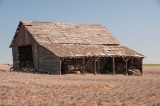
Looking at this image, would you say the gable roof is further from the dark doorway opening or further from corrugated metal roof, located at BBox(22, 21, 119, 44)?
the dark doorway opening

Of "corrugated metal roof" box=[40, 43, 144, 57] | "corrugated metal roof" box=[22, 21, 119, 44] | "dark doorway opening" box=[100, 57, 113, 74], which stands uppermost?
"corrugated metal roof" box=[22, 21, 119, 44]

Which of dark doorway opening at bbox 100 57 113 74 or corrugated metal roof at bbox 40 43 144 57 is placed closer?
corrugated metal roof at bbox 40 43 144 57

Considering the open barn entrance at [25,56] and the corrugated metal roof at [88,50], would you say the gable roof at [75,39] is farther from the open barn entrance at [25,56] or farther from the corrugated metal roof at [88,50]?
the open barn entrance at [25,56]

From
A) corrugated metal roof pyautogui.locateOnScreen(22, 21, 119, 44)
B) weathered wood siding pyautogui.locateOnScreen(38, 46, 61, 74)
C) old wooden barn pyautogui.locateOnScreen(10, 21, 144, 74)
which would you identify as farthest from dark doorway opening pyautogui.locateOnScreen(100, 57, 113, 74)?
weathered wood siding pyautogui.locateOnScreen(38, 46, 61, 74)

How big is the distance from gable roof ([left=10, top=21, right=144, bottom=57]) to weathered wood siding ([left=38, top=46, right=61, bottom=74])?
23.6 inches

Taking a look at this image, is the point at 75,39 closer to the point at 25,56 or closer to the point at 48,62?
the point at 48,62

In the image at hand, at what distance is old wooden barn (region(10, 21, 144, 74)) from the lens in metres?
38.2

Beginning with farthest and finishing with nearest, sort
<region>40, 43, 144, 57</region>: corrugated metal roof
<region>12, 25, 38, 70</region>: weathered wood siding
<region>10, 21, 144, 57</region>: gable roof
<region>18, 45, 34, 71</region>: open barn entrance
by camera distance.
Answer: <region>18, 45, 34, 71</region>: open barn entrance → <region>12, 25, 38, 70</region>: weathered wood siding → <region>10, 21, 144, 57</region>: gable roof → <region>40, 43, 144, 57</region>: corrugated metal roof

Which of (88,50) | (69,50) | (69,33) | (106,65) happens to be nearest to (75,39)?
(69,33)

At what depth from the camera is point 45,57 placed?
39000mm

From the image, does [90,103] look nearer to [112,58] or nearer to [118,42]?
[112,58]

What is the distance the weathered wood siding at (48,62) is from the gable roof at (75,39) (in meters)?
0.60

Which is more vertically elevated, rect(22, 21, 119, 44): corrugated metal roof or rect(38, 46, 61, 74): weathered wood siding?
rect(22, 21, 119, 44): corrugated metal roof

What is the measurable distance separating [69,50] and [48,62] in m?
2.51
